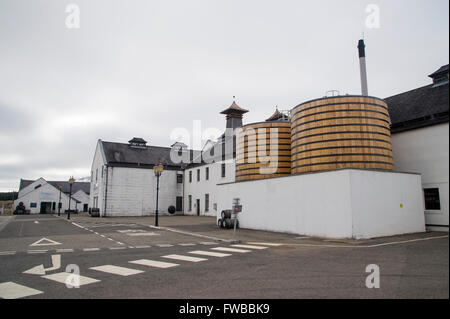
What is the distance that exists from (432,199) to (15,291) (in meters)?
17.8

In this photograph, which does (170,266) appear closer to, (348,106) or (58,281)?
(58,281)

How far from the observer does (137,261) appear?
9.00 m

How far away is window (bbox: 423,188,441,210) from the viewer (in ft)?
50.7

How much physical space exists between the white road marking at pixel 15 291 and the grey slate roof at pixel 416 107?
54.5 feet

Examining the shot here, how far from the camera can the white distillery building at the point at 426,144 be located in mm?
15177

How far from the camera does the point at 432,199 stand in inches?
621

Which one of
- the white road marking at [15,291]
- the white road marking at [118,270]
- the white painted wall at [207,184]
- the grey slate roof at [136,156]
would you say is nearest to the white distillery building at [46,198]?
the grey slate roof at [136,156]

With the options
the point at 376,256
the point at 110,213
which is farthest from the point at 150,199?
the point at 376,256

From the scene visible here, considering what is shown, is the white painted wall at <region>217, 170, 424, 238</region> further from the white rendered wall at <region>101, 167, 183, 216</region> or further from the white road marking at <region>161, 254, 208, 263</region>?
the white rendered wall at <region>101, 167, 183, 216</region>

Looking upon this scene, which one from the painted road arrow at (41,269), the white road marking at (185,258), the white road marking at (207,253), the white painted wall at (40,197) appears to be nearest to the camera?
the painted road arrow at (41,269)

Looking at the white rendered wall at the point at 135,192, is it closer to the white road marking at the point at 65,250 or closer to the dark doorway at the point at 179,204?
the dark doorway at the point at 179,204

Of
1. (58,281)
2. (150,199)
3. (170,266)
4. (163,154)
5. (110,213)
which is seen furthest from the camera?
(163,154)
